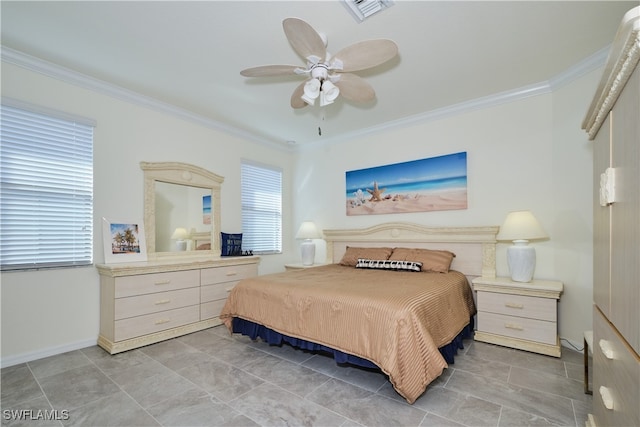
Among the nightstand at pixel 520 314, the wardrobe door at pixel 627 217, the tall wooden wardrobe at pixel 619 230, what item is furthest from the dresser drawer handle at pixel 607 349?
the nightstand at pixel 520 314

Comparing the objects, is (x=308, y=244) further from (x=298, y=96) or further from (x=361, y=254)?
(x=298, y=96)

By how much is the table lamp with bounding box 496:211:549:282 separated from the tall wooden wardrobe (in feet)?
4.99

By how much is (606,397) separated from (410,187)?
9.73 ft

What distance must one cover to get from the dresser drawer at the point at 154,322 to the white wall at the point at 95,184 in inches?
16.1

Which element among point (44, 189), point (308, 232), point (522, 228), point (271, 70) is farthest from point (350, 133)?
point (44, 189)

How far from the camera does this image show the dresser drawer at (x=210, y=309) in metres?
3.46

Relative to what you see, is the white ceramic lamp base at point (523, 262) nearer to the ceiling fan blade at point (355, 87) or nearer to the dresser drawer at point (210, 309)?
the ceiling fan blade at point (355, 87)

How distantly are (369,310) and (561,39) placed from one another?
8.58 ft

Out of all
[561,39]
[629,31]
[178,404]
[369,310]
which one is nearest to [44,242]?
[178,404]

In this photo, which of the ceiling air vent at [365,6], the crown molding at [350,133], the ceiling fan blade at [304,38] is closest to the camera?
the ceiling fan blade at [304,38]

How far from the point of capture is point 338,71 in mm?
2271

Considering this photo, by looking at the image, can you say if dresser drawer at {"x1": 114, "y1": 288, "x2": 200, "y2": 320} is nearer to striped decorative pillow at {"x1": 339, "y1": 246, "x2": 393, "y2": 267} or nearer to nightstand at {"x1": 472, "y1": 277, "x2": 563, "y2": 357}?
striped decorative pillow at {"x1": 339, "y1": 246, "x2": 393, "y2": 267}

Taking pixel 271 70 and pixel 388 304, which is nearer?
pixel 388 304

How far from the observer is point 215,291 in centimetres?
360
